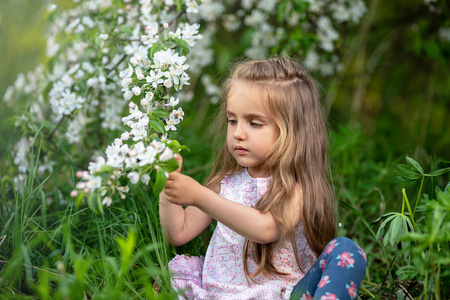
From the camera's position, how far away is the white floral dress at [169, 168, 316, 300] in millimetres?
1782

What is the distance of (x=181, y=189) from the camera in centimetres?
160

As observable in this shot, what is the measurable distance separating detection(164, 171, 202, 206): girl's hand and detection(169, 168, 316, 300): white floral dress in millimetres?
309

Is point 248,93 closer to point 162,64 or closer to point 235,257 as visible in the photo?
point 162,64

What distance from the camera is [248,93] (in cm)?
183

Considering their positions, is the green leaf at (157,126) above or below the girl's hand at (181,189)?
above

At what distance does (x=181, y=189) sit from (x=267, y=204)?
0.32 meters

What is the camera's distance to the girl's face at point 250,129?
179 cm

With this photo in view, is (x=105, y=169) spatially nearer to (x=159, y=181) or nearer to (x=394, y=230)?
(x=159, y=181)

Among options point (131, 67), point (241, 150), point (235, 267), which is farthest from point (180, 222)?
point (131, 67)

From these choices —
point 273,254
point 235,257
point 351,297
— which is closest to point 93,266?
point 235,257

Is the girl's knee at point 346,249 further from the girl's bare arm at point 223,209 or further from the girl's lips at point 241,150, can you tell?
the girl's lips at point 241,150

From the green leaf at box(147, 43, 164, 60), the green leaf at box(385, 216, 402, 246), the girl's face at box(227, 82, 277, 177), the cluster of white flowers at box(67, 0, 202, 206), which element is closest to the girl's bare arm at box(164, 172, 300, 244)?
the cluster of white flowers at box(67, 0, 202, 206)

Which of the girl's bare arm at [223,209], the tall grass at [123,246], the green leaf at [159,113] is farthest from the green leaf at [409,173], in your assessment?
the green leaf at [159,113]

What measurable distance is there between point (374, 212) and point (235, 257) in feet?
3.61
